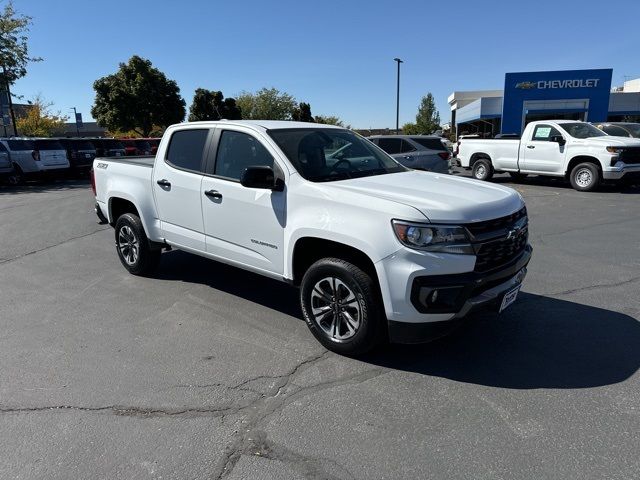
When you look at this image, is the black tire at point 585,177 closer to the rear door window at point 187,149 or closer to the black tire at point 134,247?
the rear door window at point 187,149

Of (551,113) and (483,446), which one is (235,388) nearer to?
(483,446)

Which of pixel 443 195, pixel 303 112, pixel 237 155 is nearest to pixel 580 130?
pixel 443 195

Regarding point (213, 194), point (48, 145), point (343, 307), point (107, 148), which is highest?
point (48, 145)

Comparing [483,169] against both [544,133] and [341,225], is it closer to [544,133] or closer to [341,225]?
[544,133]

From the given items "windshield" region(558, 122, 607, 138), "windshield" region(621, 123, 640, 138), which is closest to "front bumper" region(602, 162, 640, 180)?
"windshield" region(558, 122, 607, 138)

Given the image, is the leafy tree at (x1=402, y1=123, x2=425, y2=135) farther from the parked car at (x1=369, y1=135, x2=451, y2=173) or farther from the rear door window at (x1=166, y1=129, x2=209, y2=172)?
the rear door window at (x1=166, y1=129, x2=209, y2=172)

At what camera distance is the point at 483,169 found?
52.9ft

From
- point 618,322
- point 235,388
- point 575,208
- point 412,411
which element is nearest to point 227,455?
point 235,388

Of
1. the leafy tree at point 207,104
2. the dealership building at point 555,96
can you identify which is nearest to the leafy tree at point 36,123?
the leafy tree at point 207,104

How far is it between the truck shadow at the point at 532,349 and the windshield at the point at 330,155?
4.95 ft

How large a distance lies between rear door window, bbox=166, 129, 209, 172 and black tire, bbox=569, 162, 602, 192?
11.7 metres

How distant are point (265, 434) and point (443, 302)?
4.87 feet

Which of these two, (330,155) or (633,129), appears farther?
(633,129)

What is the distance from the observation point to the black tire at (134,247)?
5887 mm
